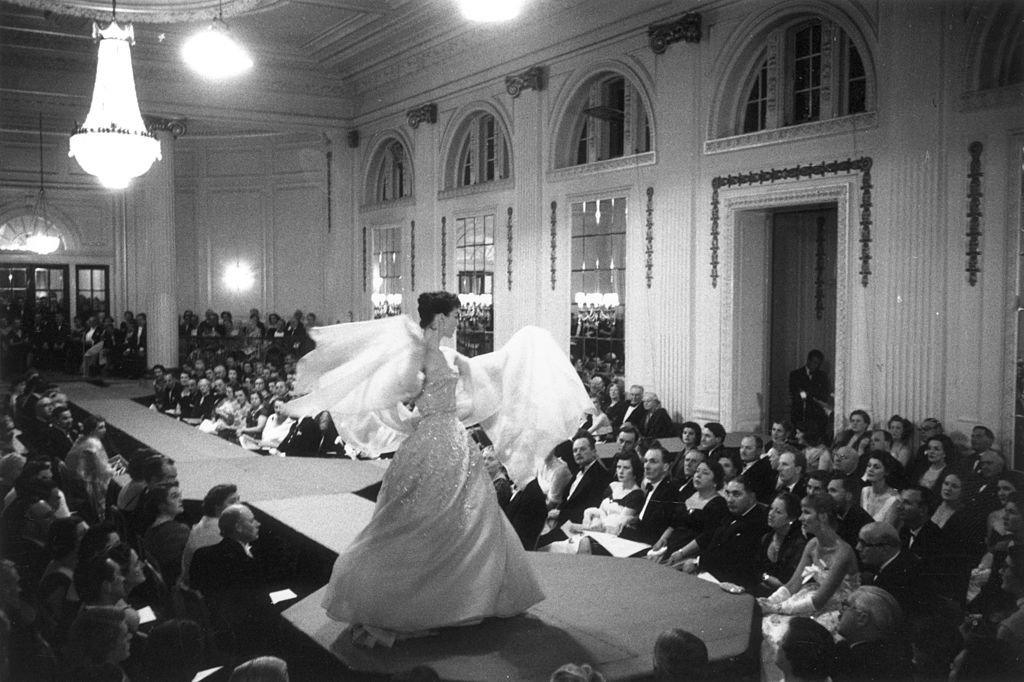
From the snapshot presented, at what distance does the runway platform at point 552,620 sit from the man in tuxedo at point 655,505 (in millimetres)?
700

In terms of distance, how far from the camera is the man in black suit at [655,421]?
1057 centimetres

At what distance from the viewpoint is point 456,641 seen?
405 cm

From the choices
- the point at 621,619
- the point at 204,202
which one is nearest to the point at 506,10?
the point at 621,619

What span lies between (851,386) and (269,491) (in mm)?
5400

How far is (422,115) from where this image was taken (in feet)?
51.0

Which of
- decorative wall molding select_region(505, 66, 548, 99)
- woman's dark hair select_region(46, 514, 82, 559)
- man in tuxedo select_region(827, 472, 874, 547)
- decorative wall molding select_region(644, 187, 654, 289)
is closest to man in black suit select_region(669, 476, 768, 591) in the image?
man in tuxedo select_region(827, 472, 874, 547)

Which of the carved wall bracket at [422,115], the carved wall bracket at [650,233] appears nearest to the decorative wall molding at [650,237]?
the carved wall bracket at [650,233]

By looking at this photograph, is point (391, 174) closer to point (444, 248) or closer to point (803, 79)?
point (444, 248)

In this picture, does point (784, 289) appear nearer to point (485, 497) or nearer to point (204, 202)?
point (485, 497)

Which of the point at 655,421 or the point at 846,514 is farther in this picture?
the point at 655,421

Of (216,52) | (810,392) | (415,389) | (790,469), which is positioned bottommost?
(790,469)

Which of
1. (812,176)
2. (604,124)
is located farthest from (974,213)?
(604,124)

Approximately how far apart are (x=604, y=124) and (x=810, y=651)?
9851 millimetres

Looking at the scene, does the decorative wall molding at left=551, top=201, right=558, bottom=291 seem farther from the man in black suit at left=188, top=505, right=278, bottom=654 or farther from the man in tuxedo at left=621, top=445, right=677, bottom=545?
the man in black suit at left=188, top=505, right=278, bottom=654
